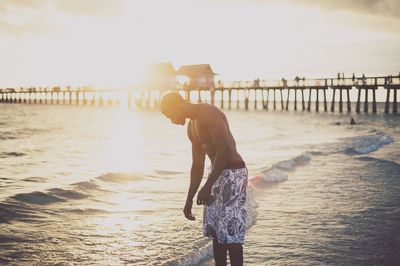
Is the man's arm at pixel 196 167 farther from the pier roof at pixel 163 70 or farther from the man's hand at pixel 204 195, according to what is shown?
the pier roof at pixel 163 70

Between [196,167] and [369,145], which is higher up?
[196,167]

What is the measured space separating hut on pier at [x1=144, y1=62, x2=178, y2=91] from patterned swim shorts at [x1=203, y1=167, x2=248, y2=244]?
64.7 meters

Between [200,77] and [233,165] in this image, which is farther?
[200,77]

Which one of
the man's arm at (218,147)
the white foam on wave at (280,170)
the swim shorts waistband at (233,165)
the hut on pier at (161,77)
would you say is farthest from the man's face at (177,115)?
the hut on pier at (161,77)

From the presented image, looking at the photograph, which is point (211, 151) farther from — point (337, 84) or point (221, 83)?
point (221, 83)

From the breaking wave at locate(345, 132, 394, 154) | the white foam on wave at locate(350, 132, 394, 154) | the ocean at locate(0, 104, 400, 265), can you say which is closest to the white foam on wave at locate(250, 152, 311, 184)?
the ocean at locate(0, 104, 400, 265)

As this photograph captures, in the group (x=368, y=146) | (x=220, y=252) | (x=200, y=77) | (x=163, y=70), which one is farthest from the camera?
(x=163, y=70)

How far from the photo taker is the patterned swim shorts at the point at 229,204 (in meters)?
3.52

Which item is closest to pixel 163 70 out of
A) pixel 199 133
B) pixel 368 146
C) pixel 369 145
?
pixel 369 145

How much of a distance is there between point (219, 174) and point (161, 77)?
66425mm

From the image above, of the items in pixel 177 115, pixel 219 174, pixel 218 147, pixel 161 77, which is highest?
pixel 161 77

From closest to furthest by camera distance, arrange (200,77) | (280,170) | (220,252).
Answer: (220,252) < (280,170) < (200,77)

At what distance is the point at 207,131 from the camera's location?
3523mm

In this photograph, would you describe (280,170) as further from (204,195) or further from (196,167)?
(204,195)
